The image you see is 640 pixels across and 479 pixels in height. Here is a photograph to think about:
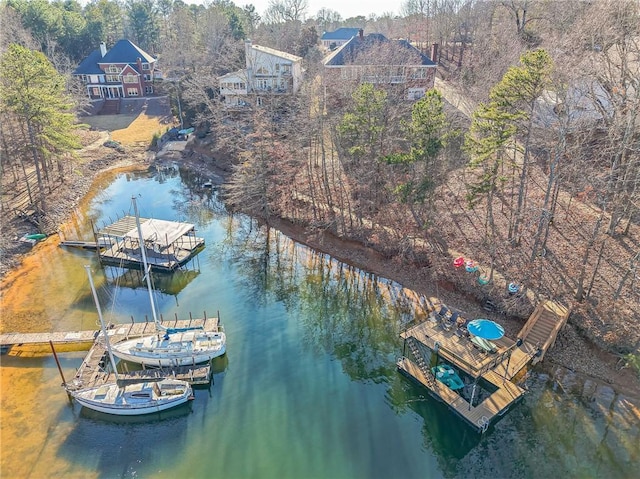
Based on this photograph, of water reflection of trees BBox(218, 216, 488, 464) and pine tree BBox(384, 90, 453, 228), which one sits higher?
pine tree BBox(384, 90, 453, 228)

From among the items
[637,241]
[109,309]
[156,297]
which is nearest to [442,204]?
[637,241]

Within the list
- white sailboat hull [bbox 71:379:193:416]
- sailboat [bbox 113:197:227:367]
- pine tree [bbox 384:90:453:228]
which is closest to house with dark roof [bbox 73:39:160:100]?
sailboat [bbox 113:197:227:367]

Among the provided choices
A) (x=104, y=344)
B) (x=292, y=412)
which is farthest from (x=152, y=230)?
(x=292, y=412)

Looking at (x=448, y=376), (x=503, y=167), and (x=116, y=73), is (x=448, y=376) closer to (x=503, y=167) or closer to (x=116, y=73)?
(x=503, y=167)

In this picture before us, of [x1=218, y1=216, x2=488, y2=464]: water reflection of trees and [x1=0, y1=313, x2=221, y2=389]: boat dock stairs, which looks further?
[x1=0, y1=313, x2=221, y2=389]: boat dock stairs

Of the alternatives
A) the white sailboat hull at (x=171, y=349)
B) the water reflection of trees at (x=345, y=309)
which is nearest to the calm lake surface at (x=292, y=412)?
the water reflection of trees at (x=345, y=309)

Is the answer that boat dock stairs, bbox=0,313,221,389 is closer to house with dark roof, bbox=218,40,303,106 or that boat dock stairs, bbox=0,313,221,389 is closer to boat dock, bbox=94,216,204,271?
boat dock, bbox=94,216,204,271

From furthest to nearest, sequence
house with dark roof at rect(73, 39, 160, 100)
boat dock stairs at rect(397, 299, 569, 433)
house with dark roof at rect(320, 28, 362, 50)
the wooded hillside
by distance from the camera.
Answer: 1. house with dark roof at rect(320, 28, 362, 50)
2. house with dark roof at rect(73, 39, 160, 100)
3. the wooded hillside
4. boat dock stairs at rect(397, 299, 569, 433)
